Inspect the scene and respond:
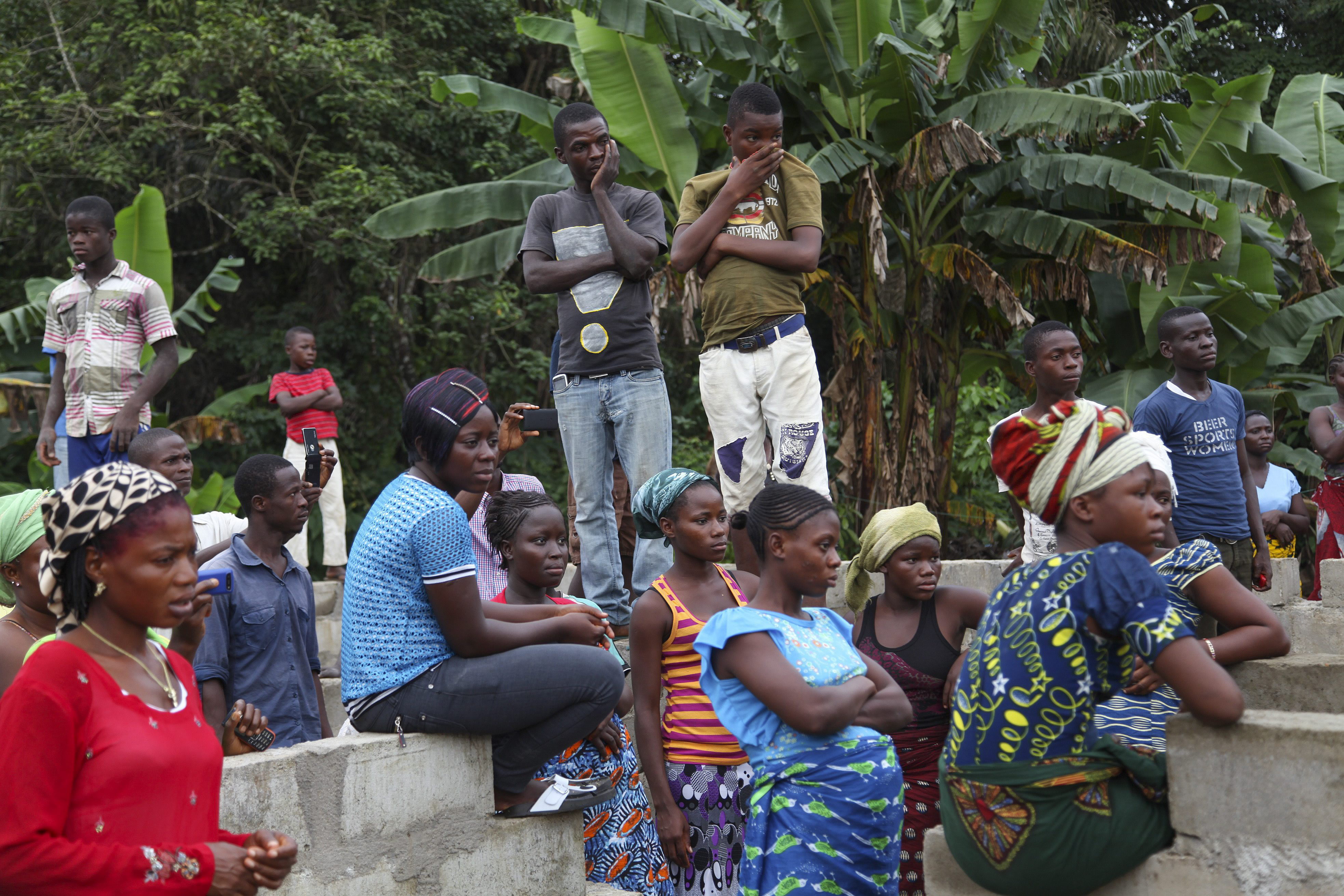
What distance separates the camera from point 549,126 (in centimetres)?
1104

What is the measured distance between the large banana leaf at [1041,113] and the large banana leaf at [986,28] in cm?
12

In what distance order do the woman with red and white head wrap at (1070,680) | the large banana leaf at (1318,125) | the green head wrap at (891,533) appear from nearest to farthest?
the woman with red and white head wrap at (1070,680) < the green head wrap at (891,533) < the large banana leaf at (1318,125)

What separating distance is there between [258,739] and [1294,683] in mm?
3192

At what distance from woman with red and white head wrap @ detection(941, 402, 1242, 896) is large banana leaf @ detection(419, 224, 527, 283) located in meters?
8.59

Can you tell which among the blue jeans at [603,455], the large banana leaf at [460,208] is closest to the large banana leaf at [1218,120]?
the large banana leaf at [460,208]

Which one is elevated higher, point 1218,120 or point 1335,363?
point 1218,120

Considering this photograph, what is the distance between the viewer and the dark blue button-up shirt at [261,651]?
411 centimetres

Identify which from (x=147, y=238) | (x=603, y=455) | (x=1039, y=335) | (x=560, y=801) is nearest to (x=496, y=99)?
(x=147, y=238)

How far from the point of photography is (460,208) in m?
10.8

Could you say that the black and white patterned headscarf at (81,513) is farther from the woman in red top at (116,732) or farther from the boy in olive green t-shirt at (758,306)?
the boy in olive green t-shirt at (758,306)

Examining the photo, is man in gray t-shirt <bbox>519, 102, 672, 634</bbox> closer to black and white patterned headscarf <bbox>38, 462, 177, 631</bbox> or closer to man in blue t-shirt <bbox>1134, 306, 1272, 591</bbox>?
man in blue t-shirt <bbox>1134, 306, 1272, 591</bbox>

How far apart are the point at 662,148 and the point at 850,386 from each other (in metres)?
2.46

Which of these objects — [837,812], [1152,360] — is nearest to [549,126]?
[1152,360]

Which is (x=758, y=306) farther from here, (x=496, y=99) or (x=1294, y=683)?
(x=496, y=99)
